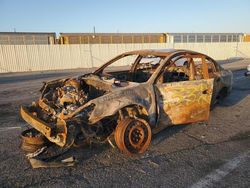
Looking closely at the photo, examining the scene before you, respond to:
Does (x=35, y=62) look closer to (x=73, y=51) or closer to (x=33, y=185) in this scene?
(x=73, y=51)

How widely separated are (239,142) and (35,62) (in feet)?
67.9

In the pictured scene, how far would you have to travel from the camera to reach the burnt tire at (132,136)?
4.04 m

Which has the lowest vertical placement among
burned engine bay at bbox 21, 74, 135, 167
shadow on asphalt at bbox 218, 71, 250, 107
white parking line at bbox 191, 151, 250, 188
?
white parking line at bbox 191, 151, 250, 188

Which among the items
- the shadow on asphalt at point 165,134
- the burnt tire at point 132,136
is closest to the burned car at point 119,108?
the burnt tire at point 132,136

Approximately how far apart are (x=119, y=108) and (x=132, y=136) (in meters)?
0.53

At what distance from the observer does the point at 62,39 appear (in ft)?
86.8

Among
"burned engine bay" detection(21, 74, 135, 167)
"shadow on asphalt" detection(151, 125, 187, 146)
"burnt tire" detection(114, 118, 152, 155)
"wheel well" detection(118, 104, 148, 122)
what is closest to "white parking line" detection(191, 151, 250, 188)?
"burnt tire" detection(114, 118, 152, 155)

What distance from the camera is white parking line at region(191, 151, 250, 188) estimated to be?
329 cm

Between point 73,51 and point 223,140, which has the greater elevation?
point 73,51

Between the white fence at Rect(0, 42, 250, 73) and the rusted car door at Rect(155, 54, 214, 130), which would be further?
the white fence at Rect(0, 42, 250, 73)

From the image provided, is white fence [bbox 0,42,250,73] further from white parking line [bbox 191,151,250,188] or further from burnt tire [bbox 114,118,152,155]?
white parking line [bbox 191,151,250,188]

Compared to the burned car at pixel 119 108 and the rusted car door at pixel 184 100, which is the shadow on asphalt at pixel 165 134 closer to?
the burned car at pixel 119 108

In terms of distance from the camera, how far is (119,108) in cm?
404

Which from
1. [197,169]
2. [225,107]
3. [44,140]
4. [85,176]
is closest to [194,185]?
[197,169]
